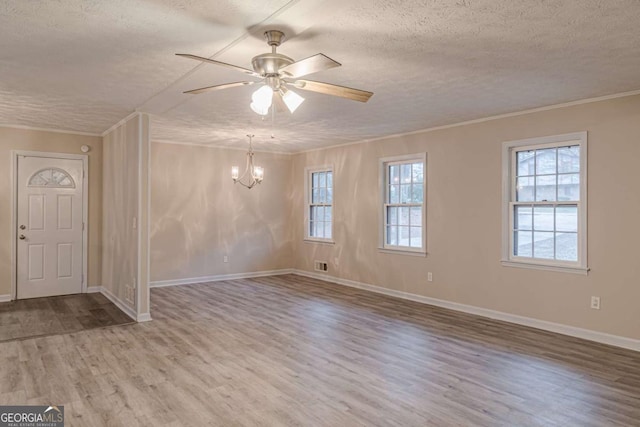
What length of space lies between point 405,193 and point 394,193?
0.22m

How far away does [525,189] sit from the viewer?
502 centimetres

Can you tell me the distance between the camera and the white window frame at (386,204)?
6.11 metres

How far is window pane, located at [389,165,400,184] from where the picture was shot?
260 inches

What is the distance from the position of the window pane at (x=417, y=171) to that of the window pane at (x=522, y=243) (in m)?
1.61

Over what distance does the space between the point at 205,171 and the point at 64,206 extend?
88.5 inches

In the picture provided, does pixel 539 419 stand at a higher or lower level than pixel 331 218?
lower

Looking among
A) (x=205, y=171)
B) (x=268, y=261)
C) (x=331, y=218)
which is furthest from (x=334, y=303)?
(x=205, y=171)

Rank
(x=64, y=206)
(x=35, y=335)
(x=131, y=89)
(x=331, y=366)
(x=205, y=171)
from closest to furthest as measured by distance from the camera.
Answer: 1. (x=331, y=366)
2. (x=131, y=89)
3. (x=35, y=335)
4. (x=64, y=206)
5. (x=205, y=171)

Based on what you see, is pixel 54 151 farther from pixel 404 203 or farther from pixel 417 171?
pixel 417 171

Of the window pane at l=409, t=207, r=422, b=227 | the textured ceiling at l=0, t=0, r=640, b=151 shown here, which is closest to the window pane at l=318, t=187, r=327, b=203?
the window pane at l=409, t=207, r=422, b=227

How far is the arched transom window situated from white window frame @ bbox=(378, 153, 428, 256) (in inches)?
187

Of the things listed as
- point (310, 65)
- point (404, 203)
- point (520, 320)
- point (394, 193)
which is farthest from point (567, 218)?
point (310, 65)

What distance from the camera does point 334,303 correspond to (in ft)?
19.7

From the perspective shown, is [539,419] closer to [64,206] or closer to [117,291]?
[117,291]
